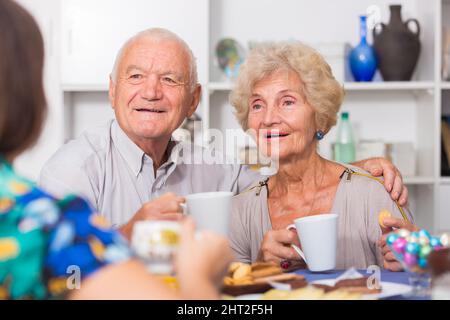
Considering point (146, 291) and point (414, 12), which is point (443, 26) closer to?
point (414, 12)

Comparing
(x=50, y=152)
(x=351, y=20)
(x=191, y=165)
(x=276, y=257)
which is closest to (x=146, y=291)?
(x=276, y=257)

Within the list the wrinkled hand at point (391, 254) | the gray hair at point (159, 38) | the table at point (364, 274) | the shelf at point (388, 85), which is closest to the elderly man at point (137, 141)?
the gray hair at point (159, 38)

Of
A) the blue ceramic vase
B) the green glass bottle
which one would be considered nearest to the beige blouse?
the green glass bottle

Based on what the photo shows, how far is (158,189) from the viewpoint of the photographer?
5.49 feet

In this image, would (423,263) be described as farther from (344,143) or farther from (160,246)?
(344,143)

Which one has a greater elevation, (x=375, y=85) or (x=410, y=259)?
(x=375, y=85)

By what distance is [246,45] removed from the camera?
290 centimetres

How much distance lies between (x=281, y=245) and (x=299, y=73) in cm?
54

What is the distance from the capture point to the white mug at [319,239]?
1.07 m

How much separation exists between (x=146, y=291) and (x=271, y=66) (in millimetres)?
1092

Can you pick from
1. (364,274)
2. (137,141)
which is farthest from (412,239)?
(137,141)

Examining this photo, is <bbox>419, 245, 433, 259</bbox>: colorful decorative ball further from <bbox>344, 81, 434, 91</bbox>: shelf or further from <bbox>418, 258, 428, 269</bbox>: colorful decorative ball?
<bbox>344, 81, 434, 91</bbox>: shelf

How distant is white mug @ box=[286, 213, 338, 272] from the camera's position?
107cm

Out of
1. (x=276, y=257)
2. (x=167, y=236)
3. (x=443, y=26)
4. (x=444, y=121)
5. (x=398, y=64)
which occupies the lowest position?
(x=276, y=257)
